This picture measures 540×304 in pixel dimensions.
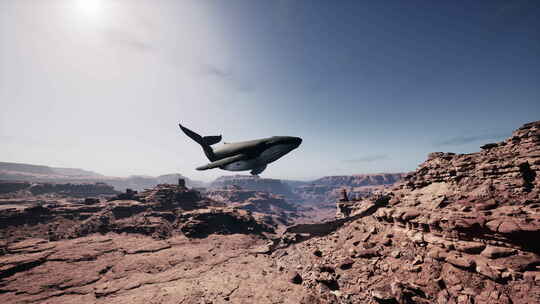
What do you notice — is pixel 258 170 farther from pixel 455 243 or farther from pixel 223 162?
pixel 455 243

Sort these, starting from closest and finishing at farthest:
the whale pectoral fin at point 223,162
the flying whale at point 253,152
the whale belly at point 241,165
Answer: the whale pectoral fin at point 223,162, the flying whale at point 253,152, the whale belly at point 241,165

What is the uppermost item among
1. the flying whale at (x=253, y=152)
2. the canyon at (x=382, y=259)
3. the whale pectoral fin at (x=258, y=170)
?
the flying whale at (x=253, y=152)

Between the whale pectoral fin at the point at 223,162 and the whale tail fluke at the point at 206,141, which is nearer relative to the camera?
the whale pectoral fin at the point at 223,162

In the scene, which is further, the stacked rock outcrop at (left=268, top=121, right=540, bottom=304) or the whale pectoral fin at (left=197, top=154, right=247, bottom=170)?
the whale pectoral fin at (left=197, top=154, right=247, bottom=170)

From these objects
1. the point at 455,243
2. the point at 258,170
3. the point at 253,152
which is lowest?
the point at 455,243

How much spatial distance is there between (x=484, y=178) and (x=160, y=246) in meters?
34.5

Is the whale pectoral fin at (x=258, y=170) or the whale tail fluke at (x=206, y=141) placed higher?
the whale tail fluke at (x=206, y=141)

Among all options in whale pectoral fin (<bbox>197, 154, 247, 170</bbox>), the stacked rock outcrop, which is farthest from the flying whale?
the stacked rock outcrop

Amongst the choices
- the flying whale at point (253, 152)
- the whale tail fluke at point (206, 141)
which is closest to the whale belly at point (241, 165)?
the flying whale at point (253, 152)

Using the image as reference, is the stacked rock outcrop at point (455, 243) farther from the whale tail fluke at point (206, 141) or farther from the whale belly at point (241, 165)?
the whale tail fluke at point (206, 141)

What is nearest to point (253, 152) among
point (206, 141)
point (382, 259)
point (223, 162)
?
point (223, 162)

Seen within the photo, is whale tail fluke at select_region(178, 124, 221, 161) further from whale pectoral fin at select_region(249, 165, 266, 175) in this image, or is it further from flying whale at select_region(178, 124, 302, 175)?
whale pectoral fin at select_region(249, 165, 266, 175)

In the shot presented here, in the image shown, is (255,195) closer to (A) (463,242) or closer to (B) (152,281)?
(B) (152,281)

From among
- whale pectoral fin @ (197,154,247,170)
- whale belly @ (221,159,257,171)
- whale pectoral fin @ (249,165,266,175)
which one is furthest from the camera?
whale pectoral fin @ (249,165,266,175)
